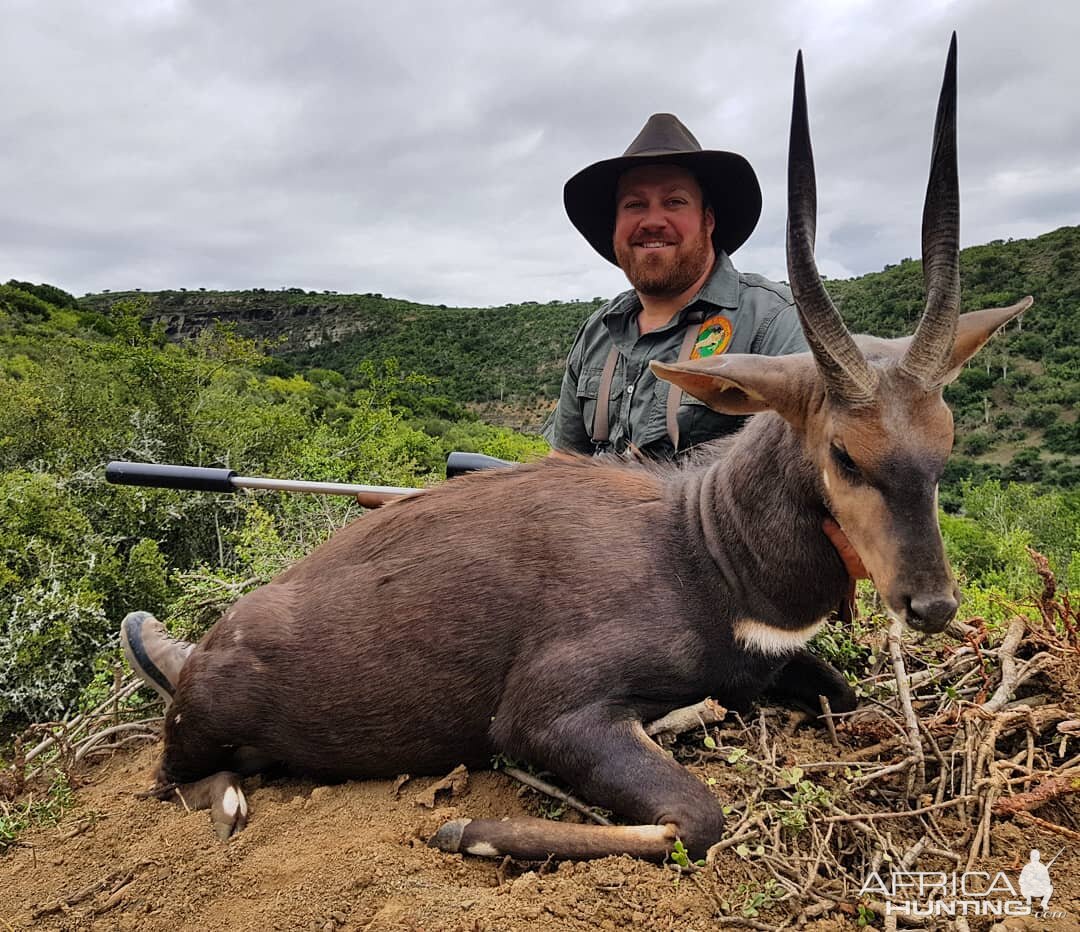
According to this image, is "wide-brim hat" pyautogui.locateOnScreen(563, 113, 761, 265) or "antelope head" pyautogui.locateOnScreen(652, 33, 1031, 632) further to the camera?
"wide-brim hat" pyautogui.locateOnScreen(563, 113, 761, 265)

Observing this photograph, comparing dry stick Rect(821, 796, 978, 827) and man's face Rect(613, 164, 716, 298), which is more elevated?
man's face Rect(613, 164, 716, 298)

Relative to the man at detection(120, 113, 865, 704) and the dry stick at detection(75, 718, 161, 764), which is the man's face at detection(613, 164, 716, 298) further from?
the dry stick at detection(75, 718, 161, 764)

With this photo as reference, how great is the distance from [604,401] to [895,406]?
281 cm

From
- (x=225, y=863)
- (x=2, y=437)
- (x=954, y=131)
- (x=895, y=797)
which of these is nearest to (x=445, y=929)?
(x=225, y=863)

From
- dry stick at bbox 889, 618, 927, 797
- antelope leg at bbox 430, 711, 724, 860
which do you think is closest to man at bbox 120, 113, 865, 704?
dry stick at bbox 889, 618, 927, 797

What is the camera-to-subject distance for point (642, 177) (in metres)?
4.87

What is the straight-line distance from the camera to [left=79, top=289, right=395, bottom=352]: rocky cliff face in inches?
2566

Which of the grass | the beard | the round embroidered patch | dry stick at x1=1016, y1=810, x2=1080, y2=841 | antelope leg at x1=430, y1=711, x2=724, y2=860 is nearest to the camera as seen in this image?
dry stick at x1=1016, y1=810, x2=1080, y2=841

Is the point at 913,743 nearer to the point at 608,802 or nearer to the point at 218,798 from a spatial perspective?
the point at 608,802

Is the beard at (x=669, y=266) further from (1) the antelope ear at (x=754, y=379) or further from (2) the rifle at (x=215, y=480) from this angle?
(1) the antelope ear at (x=754, y=379)

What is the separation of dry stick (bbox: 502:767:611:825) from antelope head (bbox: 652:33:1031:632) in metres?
1.20

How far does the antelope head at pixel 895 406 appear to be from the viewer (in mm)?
2121

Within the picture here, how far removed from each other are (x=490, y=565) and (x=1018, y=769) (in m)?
1.98

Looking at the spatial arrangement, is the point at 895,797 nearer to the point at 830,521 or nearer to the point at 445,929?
the point at 830,521
